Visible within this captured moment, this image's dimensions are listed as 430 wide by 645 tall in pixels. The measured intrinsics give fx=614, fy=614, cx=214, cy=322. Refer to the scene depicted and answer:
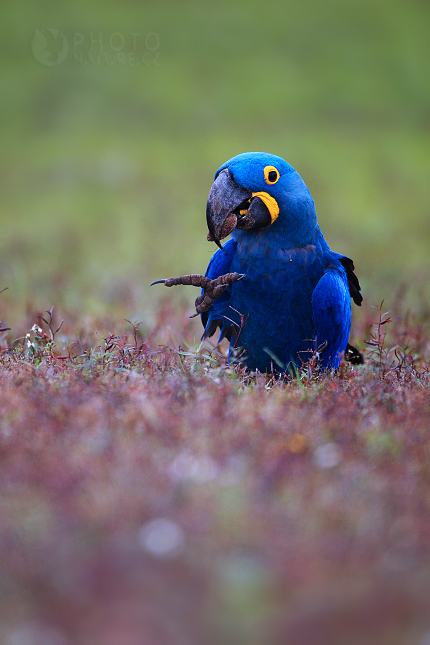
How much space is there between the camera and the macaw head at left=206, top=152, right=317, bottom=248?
374cm

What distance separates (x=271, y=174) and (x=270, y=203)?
19cm

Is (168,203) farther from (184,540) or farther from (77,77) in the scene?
(184,540)

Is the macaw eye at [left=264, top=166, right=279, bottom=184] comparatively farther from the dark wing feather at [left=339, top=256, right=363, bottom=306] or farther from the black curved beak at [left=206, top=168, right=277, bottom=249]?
the dark wing feather at [left=339, top=256, right=363, bottom=306]

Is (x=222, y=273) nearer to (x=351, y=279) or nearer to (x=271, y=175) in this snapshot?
(x=271, y=175)

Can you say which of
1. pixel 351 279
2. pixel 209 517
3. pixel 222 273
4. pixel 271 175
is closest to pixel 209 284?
pixel 222 273

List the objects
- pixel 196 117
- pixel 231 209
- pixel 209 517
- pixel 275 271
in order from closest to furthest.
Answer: pixel 209 517, pixel 231 209, pixel 275 271, pixel 196 117

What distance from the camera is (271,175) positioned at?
3.80 m

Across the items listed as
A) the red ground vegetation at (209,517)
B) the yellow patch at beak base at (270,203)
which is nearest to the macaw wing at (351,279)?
the yellow patch at beak base at (270,203)

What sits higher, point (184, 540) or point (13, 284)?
point (13, 284)

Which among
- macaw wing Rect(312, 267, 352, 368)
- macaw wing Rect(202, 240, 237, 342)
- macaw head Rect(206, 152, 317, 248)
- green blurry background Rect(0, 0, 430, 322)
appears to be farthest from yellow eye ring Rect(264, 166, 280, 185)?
green blurry background Rect(0, 0, 430, 322)

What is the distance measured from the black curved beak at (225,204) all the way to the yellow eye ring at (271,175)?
0.46 ft

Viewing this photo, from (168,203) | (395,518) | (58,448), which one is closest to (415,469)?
(395,518)

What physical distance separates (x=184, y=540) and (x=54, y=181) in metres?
15.8

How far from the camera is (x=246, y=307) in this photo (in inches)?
158
